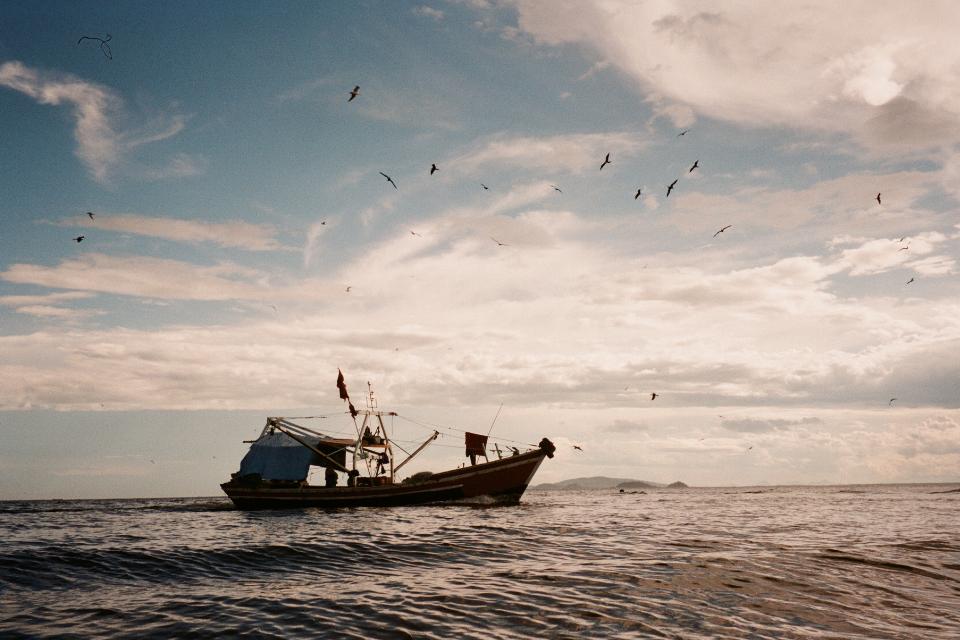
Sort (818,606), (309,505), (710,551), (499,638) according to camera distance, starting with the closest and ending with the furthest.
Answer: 1. (499,638)
2. (818,606)
3. (710,551)
4. (309,505)

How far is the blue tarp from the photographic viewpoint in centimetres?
4388

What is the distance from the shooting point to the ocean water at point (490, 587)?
9.24m

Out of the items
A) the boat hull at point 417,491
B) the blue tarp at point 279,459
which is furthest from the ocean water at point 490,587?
the blue tarp at point 279,459

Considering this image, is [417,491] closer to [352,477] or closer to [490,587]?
[352,477]

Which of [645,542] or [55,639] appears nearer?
[55,639]

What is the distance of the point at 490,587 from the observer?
12.1 meters

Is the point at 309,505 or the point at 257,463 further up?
the point at 257,463

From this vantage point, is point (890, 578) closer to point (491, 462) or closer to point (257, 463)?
point (491, 462)

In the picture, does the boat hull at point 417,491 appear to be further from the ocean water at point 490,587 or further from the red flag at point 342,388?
the ocean water at point 490,587

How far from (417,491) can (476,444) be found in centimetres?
598

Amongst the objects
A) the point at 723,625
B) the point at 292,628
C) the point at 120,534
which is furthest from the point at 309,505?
the point at 723,625

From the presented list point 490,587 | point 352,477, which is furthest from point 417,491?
point 490,587

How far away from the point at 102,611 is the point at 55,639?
1926 mm

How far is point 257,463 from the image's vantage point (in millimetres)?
44250
